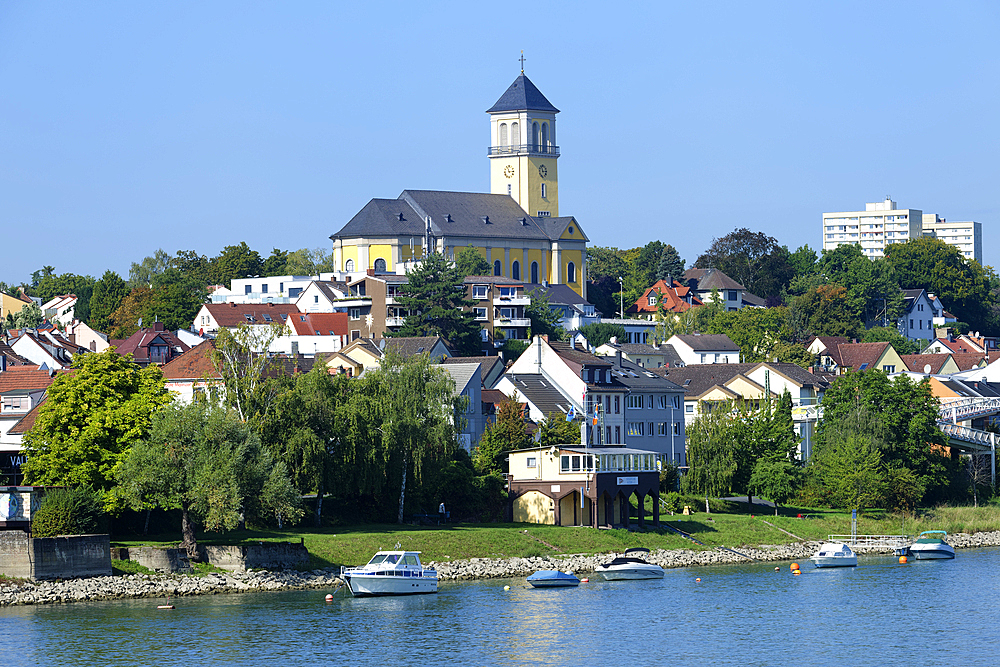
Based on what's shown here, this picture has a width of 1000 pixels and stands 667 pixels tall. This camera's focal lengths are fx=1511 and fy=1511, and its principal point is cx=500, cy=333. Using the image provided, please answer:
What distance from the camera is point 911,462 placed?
302 ft

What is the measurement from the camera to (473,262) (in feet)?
533

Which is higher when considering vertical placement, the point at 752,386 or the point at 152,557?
the point at 752,386

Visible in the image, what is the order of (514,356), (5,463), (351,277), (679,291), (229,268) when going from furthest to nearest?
(679,291) < (229,268) < (351,277) < (514,356) < (5,463)

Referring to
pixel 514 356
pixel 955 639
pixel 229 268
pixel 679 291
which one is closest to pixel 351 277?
pixel 229 268

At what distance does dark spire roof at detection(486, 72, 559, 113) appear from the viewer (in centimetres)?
19025

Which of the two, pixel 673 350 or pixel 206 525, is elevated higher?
pixel 673 350

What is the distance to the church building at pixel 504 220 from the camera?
6624 inches

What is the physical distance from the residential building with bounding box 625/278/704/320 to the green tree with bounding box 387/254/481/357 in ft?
186

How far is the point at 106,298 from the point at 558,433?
88.6 m

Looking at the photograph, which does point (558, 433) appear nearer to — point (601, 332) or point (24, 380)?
point (24, 380)

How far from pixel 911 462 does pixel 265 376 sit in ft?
138

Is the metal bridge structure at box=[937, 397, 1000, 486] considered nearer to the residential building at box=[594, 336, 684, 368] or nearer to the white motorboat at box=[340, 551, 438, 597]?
the residential building at box=[594, 336, 684, 368]

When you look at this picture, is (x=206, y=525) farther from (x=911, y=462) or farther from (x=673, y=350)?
(x=673, y=350)

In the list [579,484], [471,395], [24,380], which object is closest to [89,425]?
[579,484]
